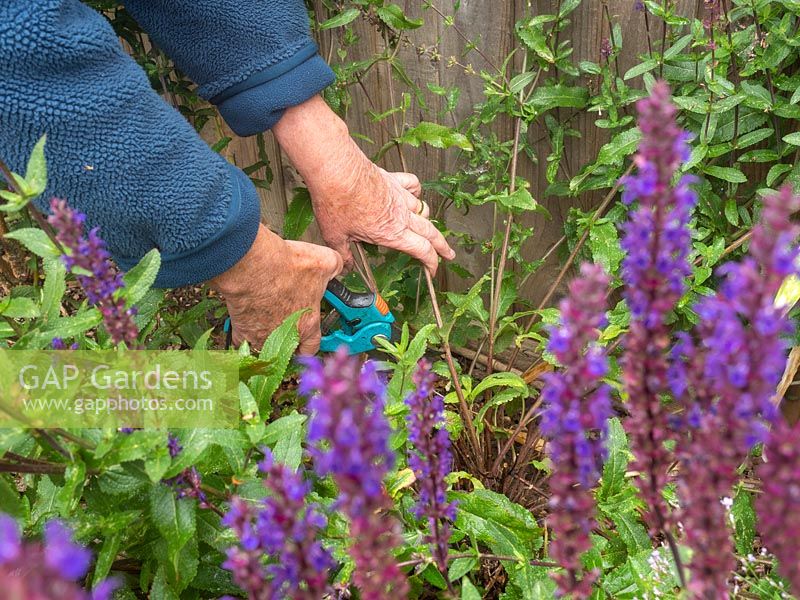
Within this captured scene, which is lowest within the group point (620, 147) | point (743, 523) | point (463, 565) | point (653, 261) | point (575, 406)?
point (743, 523)

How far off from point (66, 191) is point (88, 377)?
48 centimetres

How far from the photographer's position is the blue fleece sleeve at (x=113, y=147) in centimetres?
153

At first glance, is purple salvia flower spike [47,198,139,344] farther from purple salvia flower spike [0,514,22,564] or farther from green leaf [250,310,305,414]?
purple salvia flower spike [0,514,22,564]

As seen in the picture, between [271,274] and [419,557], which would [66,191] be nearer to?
[271,274]

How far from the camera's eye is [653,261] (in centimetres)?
67

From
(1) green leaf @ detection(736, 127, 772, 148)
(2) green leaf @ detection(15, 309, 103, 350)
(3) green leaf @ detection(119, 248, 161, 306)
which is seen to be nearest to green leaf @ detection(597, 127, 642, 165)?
(1) green leaf @ detection(736, 127, 772, 148)

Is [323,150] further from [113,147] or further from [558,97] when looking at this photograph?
Answer: [558,97]

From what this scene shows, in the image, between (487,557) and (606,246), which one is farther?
(606,246)

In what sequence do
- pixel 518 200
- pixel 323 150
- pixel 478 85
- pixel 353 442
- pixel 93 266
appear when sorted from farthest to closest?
1. pixel 478 85
2. pixel 518 200
3. pixel 323 150
4. pixel 93 266
5. pixel 353 442

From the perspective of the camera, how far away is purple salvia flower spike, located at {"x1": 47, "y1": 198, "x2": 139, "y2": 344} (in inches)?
41.9

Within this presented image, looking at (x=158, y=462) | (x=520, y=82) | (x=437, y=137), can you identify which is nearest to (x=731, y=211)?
(x=520, y=82)

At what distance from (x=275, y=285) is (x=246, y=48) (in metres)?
0.67

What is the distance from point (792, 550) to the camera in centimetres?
60

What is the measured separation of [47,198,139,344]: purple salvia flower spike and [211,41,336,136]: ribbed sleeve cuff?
1.02 metres
